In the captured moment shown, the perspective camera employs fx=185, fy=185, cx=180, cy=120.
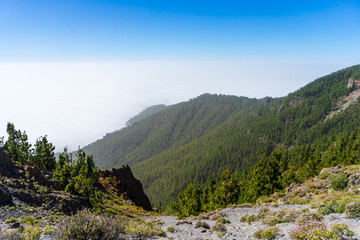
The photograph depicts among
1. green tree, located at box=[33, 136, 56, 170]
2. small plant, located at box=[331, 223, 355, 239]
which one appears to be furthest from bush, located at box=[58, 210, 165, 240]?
green tree, located at box=[33, 136, 56, 170]

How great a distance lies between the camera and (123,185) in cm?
6394

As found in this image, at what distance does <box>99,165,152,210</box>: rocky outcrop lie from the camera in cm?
5995

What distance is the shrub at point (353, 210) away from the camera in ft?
44.3

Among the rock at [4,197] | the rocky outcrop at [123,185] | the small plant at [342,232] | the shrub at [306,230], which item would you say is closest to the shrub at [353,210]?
the shrub at [306,230]

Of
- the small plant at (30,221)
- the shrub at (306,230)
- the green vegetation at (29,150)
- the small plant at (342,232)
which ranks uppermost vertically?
the green vegetation at (29,150)

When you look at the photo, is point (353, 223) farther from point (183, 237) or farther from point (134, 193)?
point (134, 193)

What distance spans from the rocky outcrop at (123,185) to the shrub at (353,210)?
55.6 m

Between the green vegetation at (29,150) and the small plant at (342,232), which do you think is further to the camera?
the green vegetation at (29,150)

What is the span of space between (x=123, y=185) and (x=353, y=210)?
61802 millimetres

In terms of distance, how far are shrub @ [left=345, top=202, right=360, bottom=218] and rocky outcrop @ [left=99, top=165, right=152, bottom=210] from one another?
55612 millimetres

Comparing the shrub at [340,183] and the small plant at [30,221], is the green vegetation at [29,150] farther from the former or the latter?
the shrub at [340,183]

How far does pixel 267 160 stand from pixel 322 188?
15.8 m

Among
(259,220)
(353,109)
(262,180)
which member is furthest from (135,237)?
(353,109)

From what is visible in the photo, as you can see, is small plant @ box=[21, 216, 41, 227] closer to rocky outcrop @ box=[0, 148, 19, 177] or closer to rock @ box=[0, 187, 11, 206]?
rock @ box=[0, 187, 11, 206]
